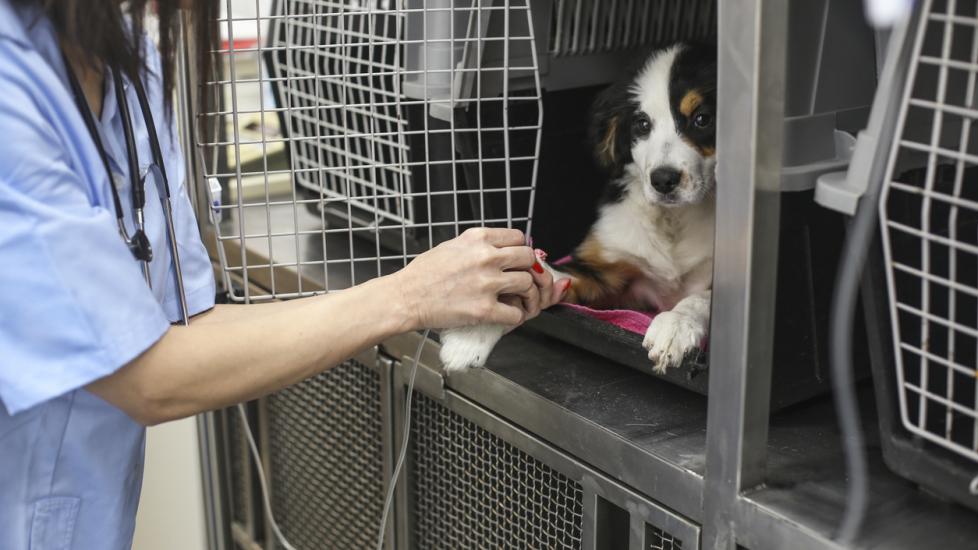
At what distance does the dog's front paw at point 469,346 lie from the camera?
1.01 meters

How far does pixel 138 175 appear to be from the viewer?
92cm

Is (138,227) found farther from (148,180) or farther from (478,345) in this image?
(478,345)

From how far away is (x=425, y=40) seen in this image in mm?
1057

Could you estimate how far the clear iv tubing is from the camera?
1248 mm

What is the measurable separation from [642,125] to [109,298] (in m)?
0.77

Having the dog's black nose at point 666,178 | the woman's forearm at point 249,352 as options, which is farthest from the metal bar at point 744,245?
the dog's black nose at point 666,178

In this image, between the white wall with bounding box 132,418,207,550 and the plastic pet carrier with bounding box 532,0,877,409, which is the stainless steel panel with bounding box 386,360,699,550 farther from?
the white wall with bounding box 132,418,207,550

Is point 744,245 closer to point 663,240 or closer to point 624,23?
point 663,240

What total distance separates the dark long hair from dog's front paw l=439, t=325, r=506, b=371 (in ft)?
1.24

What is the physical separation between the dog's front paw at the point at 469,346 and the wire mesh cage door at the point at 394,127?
0.11 metres

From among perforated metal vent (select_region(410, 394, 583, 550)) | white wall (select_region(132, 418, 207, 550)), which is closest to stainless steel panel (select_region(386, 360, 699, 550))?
perforated metal vent (select_region(410, 394, 583, 550))

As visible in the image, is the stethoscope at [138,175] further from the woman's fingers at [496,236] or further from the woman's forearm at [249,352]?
the woman's fingers at [496,236]

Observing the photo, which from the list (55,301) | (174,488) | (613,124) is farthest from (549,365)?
(174,488)

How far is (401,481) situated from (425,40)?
596mm
